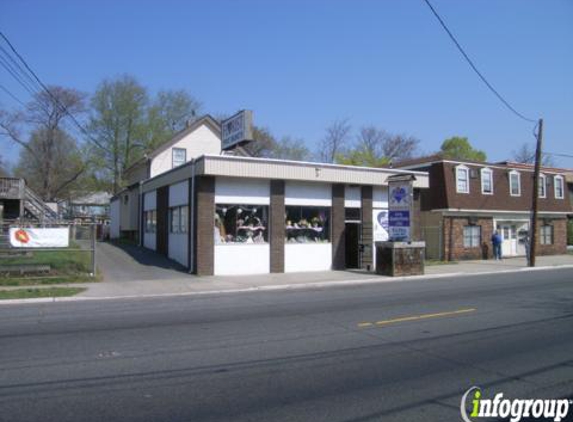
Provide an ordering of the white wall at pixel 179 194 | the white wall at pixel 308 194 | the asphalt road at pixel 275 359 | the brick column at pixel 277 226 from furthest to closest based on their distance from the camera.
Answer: the white wall at pixel 308 194 → the white wall at pixel 179 194 → the brick column at pixel 277 226 → the asphalt road at pixel 275 359

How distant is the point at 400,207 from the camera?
20.9 m

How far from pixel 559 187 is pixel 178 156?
2789 centimetres

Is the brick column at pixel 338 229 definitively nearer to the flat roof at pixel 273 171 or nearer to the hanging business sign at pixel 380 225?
the flat roof at pixel 273 171

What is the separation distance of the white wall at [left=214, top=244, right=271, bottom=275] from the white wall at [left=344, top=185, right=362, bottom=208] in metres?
4.65

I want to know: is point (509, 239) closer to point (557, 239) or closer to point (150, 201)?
point (557, 239)

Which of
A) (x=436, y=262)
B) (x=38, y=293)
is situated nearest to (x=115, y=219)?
(x=436, y=262)

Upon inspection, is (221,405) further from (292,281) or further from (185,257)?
(185,257)

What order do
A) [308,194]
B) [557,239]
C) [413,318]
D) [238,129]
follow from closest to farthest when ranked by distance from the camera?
[413,318] → [308,194] → [238,129] → [557,239]

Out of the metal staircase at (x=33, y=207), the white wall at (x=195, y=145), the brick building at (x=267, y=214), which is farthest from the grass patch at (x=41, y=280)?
the metal staircase at (x=33, y=207)

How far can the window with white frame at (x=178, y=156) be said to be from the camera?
3362cm

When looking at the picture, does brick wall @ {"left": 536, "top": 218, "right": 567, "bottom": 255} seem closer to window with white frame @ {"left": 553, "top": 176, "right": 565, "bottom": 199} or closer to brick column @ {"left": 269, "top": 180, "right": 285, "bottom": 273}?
window with white frame @ {"left": 553, "top": 176, "right": 565, "bottom": 199}

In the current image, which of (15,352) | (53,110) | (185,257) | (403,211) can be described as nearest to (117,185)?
(53,110)

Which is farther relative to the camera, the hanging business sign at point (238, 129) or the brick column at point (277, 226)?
the hanging business sign at point (238, 129)

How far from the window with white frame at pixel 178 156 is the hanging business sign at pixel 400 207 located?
16887 millimetres
